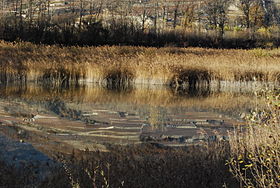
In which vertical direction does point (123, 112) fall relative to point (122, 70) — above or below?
below

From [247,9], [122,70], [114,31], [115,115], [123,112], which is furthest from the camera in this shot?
[247,9]

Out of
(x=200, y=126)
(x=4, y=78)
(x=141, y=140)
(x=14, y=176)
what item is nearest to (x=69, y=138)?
(x=141, y=140)

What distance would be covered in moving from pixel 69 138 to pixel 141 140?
3.26ft

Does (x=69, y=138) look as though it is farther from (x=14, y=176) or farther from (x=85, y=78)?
(x=85, y=78)

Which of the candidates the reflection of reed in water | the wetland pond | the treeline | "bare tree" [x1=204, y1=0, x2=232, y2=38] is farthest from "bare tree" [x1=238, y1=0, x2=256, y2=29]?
the reflection of reed in water

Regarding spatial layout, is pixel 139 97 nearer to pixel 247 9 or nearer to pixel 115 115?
pixel 115 115

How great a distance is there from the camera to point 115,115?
8.27 m

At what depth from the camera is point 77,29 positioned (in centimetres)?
2458

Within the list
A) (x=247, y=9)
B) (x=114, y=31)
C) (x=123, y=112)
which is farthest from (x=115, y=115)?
(x=247, y=9)

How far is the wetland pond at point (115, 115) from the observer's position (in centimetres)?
618

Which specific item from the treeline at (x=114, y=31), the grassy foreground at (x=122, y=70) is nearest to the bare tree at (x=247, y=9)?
the treeline at (x=114, y=31)

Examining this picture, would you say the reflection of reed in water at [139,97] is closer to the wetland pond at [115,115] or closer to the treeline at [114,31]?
the wetland pond at [115,115]

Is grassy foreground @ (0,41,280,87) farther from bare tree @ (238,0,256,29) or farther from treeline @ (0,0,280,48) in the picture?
A: bare tree @ (238,0,256,29)

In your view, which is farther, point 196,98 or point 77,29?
point 77,29
